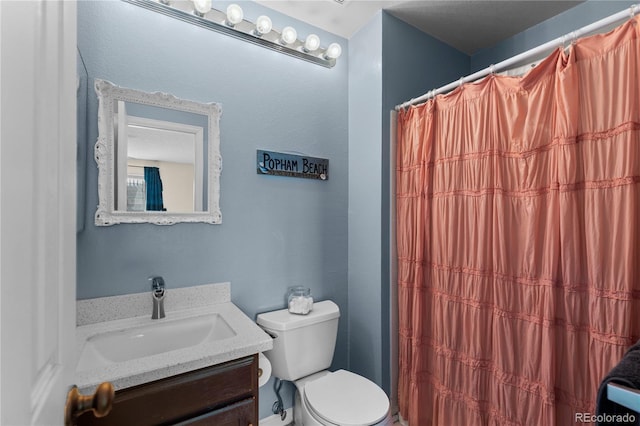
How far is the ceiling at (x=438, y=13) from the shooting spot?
5.85 ft

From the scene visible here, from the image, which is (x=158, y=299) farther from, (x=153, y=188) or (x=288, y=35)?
(x=288, y=35)

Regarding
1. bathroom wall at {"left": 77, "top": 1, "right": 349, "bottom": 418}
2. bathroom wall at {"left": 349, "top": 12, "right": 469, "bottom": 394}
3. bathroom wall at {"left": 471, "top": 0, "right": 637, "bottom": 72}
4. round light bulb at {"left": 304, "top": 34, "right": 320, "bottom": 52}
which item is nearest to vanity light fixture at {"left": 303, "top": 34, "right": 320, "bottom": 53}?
round light bulb at {"left": 304, "top": 34, "right": 320, "bottom": 52}

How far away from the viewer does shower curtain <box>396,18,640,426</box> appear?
104 cm

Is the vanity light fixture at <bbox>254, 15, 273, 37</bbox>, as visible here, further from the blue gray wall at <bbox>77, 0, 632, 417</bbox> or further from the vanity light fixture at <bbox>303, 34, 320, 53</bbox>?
the vanity light fixture at <bbox>303, 34, 320, 53</bbox>

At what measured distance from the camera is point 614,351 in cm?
103

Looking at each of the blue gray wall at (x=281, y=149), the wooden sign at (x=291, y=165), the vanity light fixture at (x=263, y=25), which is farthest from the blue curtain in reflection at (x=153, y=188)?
the vanity light fixture at (x=263, y=25)

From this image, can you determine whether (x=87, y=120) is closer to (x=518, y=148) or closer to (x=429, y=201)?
(x=429, y=201)

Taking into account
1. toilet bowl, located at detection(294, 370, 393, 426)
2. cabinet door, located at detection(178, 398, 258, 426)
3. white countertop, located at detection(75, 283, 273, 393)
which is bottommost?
toilet bowl, located at detection(294, 370, 393, 426)

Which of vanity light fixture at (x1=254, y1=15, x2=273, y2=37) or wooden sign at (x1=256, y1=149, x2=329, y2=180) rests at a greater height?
vanity light fixture at (x1=254, y1=15, x2=273, y2=37)

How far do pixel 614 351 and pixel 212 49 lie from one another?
2196 millimetres

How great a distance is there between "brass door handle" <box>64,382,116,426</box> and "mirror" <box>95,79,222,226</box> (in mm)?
1037

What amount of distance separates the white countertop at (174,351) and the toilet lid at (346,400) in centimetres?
48

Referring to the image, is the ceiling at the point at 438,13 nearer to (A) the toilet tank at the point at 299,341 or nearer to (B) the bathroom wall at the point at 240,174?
(B) the bathroom wall at the point at 240,174

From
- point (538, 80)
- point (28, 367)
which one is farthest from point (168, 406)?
point (538, 80)
